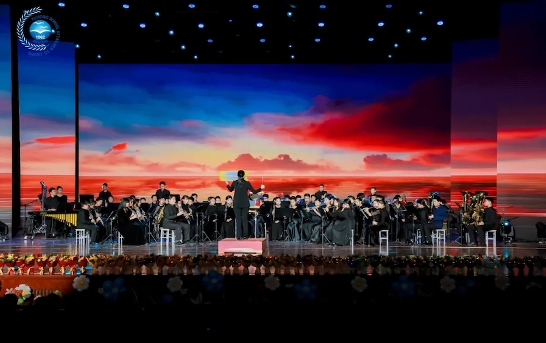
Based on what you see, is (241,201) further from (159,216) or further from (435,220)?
(435,220)

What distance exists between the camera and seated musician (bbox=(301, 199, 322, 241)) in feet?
45.1

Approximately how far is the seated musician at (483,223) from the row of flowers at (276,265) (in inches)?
210

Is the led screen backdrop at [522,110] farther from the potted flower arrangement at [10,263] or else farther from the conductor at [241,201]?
the potted flower arrangement at [10,263]

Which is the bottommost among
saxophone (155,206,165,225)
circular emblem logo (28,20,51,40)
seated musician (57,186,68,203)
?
saxophone (155,206,165,225)

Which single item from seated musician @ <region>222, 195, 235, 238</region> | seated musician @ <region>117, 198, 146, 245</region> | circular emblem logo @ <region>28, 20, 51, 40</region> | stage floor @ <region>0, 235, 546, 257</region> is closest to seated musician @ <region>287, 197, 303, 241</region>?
stage floor @ <region>0, 235, 546, 257</region>

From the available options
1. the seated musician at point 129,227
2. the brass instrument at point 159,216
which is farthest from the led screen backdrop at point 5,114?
the brass instrument at point 159,216

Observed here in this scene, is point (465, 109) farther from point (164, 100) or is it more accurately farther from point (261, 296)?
point (261, 296)

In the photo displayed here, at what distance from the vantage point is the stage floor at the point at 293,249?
35.6 ft

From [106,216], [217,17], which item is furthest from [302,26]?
[106,216]

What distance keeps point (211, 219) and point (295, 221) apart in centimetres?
210

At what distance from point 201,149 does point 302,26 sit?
572 centimetres

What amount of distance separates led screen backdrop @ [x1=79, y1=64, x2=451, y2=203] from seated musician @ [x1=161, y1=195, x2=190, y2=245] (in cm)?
443

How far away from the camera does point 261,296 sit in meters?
5.84

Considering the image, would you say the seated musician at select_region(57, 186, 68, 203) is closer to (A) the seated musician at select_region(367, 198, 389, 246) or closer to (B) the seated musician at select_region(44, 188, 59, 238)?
(B) the seated musician at select_region(44, 188, 59, 238)
